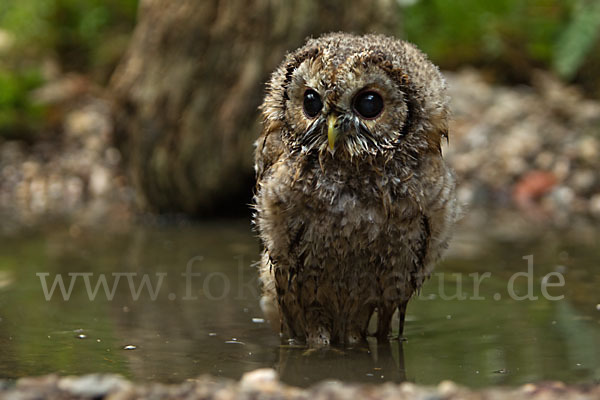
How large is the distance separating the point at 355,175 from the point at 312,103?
359 millimetres

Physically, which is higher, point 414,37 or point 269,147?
point 414,37

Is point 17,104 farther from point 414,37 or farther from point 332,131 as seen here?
point 332,131

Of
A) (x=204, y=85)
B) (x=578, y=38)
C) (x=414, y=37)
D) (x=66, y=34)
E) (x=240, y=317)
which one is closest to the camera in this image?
(x=240, y=317)

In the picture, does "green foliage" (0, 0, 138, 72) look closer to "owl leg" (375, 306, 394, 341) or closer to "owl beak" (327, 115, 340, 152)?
"owl leg" (375, 306, 394, 341)

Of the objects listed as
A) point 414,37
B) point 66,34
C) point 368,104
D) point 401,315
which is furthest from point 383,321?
point 66,34

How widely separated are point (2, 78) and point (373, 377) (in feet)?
22.4

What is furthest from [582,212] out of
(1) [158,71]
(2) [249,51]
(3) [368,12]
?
(1) [158,71]

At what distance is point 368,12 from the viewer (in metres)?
6.89

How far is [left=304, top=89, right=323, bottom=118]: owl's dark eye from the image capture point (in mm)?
3475

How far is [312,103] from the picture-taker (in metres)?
3.51

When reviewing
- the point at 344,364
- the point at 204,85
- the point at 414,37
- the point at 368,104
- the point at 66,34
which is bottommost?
the point at 344,364

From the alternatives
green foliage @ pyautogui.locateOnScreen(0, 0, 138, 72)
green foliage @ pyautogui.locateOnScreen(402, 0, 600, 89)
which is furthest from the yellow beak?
green foliage @ pyautogui.locateOnScreen(0, 0, 138, 72)

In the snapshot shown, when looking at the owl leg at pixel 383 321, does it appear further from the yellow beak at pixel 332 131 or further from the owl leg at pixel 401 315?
the yellow beak at pixel 332 131

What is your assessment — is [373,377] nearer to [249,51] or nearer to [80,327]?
[80,327]
